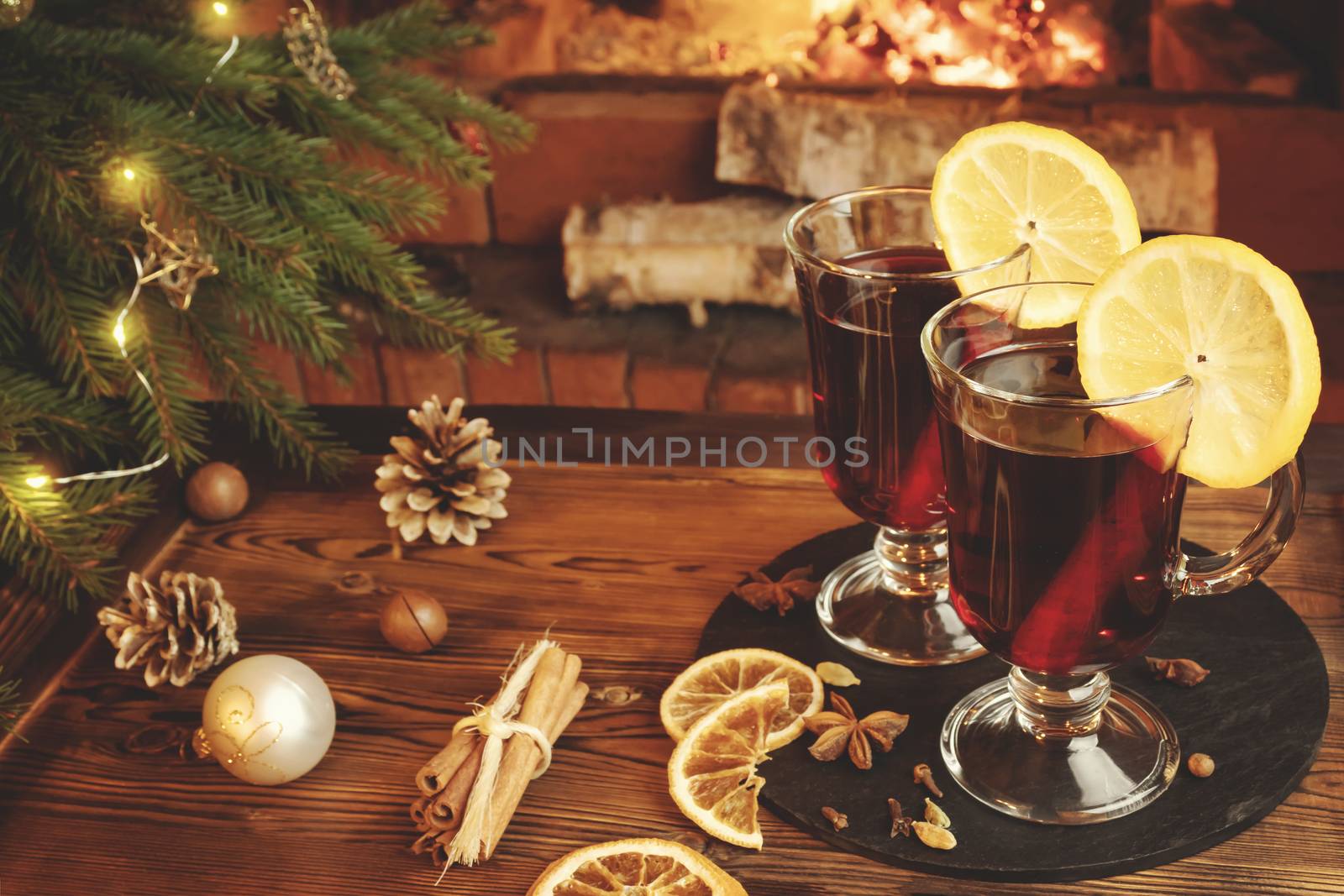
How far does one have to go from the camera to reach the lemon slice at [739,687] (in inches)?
39.0

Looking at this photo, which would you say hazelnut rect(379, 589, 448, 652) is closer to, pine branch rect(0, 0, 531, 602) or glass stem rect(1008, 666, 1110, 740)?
pine branch rect(0, 0, 531, 602)

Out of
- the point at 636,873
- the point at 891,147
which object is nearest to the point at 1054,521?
the point at 636,873

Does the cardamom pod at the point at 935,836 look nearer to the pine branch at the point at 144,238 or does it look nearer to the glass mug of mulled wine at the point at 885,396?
the glass mug of mulled wine at the point at 885,396

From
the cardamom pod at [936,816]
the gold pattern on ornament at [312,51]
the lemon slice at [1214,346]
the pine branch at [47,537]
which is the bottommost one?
the cardamom pod at [936,816]

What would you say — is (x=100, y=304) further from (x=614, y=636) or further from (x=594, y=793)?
(x=594, y=793)

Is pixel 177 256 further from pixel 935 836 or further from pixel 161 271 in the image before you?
pixel 935 836

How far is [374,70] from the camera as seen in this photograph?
4.95 ft

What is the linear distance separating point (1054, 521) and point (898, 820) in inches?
9.8

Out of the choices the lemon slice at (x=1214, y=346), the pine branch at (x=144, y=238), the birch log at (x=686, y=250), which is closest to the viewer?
the lemon slice at (x=1214, y=346)

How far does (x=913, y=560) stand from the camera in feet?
3.73

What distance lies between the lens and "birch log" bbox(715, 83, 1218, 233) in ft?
6.28

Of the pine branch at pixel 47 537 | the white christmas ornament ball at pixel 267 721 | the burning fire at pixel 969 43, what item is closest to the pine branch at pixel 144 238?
the pine branch at pixel 47 537

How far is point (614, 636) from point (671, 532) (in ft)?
0.57

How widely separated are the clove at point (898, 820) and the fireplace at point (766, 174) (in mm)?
1136
